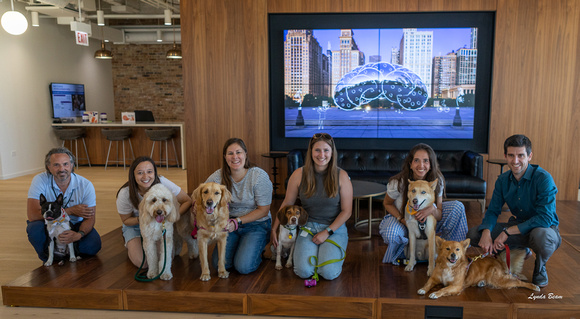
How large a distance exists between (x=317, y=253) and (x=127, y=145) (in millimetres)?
7308

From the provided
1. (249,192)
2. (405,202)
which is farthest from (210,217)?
(405,202)

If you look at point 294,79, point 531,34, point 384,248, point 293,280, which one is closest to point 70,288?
point 293,280

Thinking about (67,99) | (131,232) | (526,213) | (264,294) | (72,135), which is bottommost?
(264,294)

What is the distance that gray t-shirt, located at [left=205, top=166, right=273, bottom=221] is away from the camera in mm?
3291

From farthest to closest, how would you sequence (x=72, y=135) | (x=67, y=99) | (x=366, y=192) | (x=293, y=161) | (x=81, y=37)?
1. (x=67, y=99)
2. (x=72, y=135)
3. (x=81, y=37)
4. (x=293, y=161)
5. (x=366, y=192)

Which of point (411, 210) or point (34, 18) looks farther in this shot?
point (34, 18)

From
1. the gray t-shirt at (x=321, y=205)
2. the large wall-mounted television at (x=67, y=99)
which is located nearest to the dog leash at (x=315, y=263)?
the gray t-shirt at (x=321, y=205)

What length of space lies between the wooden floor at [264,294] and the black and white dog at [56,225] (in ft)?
0.41

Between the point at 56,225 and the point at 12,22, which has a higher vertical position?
the point at 12,22

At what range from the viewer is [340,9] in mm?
5820

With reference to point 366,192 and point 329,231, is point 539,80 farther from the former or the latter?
point 329,231

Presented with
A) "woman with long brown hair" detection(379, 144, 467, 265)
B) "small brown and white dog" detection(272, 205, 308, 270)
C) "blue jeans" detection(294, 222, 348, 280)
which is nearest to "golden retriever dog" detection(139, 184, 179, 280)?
"small brown and white dog" detection(272, 205, 308, 270)

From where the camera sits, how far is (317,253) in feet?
10.2

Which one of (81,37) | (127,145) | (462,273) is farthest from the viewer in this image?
(127,145)
